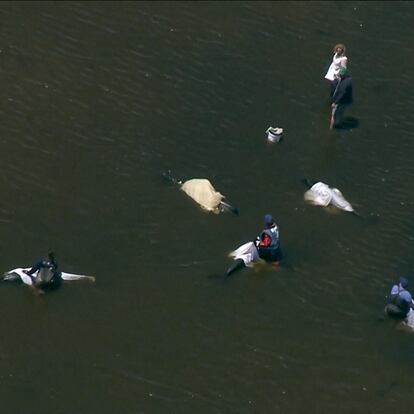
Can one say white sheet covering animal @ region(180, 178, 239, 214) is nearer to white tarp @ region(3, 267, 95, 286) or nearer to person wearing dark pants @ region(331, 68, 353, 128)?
white tarp @ region(3, 267, 95, 286)

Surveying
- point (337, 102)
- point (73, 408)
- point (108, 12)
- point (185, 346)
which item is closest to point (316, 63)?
point (337, 102)

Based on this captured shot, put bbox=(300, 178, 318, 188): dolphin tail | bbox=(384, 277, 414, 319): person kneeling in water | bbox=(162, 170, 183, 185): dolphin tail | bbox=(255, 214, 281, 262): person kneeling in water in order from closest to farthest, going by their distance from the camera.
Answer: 1. bbox=(384, 277, 414, 319): person kneeling in water
2. bbox=(255, 214, 281, 262): person kneeling in water
3. bbox=(162, 170, 183, 185): dolphin tail
4. bbox=(300, 178, 318, 188): dolphin tail

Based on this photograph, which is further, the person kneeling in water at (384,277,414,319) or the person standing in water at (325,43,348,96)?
the person standing in water at (325,43,348,96)

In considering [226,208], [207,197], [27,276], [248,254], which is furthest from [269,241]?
[27,276]

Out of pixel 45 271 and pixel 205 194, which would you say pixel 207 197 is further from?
pixel 45 271

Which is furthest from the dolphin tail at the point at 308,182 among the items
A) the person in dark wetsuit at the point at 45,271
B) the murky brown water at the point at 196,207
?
the person in dark wetsuit at the point at 45,271

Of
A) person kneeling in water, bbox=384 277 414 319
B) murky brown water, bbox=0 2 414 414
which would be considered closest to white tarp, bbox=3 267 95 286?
murky brown water, bbox=0 2 414 414

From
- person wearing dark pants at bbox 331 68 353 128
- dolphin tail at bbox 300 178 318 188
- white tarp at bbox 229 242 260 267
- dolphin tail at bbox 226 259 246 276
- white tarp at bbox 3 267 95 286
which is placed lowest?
white tarp at bbox 3 267 95 286
